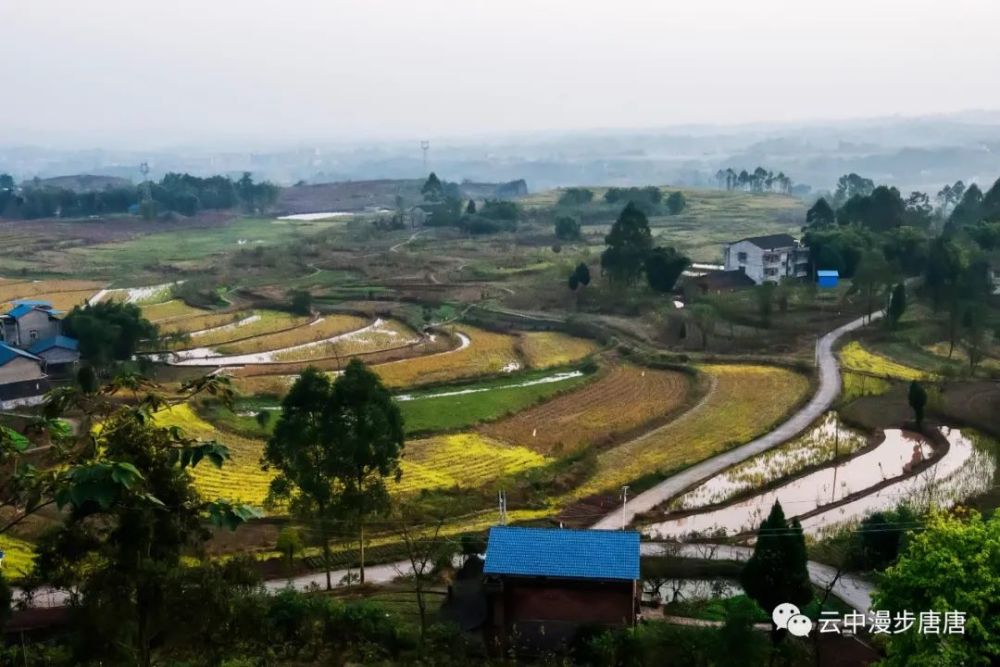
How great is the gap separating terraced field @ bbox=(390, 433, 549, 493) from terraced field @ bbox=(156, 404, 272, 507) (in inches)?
98.8

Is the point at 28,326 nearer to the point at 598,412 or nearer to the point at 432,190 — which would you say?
the point at 598,412

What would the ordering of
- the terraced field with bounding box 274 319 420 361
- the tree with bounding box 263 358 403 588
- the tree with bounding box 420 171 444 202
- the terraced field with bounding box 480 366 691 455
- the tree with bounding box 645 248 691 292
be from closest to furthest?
→ the tree with bounding box 263 358 403 588, the terraced field with bounding box 480 366 691 455, the terraced field with bounding box 274 319 420 361, the tree with bounding box 645 248 691 292, the tree with bounding box 420 171 444 202

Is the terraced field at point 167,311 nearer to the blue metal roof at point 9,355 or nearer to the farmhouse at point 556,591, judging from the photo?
the blue metal roof at point 9,355

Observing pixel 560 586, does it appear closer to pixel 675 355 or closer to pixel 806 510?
pixel 806 510

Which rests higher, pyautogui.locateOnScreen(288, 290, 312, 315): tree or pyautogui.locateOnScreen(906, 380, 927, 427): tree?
pyautogui.locateOnScreen(288, 290, 312, 315): tree

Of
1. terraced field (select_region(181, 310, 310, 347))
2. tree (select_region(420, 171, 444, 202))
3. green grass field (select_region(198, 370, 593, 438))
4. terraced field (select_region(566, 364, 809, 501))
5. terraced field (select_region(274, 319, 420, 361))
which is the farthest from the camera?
tree (select_region(420, 171, 444, 202))

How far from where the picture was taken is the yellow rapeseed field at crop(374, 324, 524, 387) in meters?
25.3

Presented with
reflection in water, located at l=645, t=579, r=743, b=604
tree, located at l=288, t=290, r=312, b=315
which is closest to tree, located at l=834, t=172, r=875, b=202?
tree, located at l=288, t=290, r=312, b=315

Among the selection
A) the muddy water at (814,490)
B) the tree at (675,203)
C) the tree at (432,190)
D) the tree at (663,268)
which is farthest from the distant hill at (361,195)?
the muddy water at (814,490)

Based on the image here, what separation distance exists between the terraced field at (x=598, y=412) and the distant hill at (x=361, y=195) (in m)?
64.9

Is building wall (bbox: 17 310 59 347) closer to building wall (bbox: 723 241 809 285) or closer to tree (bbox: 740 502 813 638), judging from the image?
tree (bbox: 740 502 813 638)

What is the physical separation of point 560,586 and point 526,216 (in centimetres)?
5989

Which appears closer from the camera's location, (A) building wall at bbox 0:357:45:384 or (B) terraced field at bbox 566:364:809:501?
(B) terraced field at bbox 566:364:809:501

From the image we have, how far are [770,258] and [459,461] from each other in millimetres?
23351
